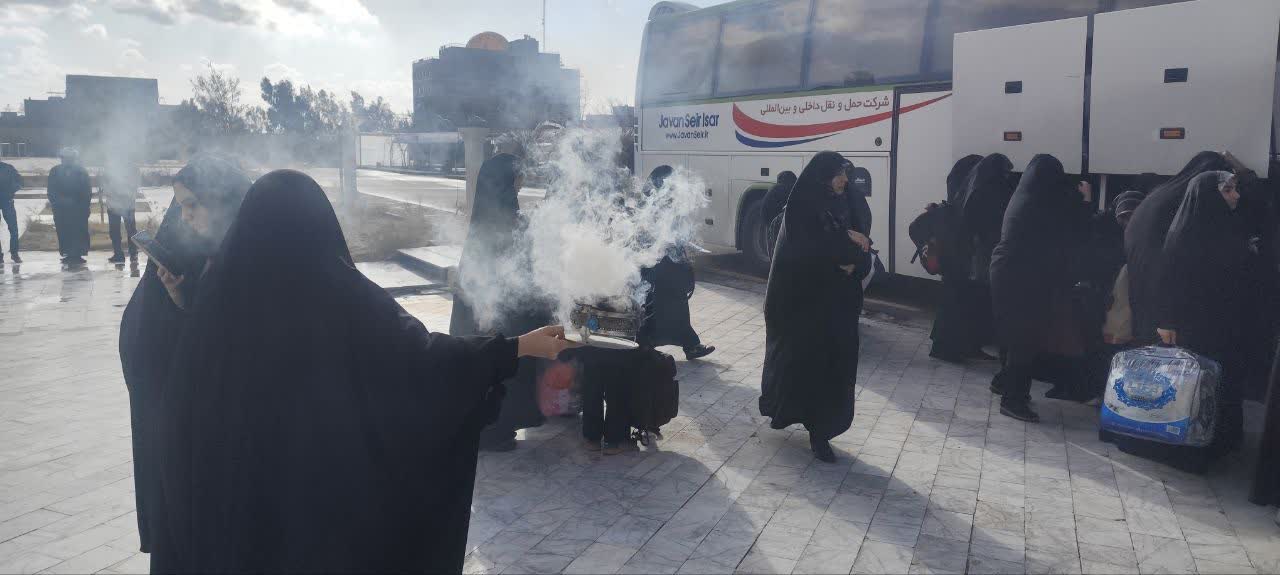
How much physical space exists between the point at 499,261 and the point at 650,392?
4.01 ft

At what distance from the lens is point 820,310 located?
16.9 feet

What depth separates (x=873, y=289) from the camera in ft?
36.3

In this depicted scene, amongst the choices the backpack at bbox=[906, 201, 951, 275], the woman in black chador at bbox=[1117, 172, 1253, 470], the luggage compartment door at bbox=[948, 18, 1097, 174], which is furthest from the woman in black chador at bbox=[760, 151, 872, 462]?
the luggage compartment door at bbox=[948, 18, 1097, 174]

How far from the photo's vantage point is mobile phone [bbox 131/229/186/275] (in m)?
3.28

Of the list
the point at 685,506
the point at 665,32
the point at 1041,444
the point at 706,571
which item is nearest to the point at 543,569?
the point at 706,571

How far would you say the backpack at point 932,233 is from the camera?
297 inches

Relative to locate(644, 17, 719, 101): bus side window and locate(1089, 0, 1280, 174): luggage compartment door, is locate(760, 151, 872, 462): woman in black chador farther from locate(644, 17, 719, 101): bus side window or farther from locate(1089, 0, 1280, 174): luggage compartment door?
locate(644, 17, 719, 101): bus side window

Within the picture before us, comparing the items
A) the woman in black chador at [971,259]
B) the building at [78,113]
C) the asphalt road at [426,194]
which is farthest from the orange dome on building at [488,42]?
the woman in black chador at [971,259]

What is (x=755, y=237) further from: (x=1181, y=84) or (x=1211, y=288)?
(x=1211, y=288)

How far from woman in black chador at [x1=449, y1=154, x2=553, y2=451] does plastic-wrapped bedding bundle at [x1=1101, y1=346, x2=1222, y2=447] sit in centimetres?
335

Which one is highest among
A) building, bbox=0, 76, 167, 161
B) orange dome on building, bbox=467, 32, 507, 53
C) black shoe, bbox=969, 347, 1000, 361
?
orange dome on building, bbox=467, 32, 507, 53

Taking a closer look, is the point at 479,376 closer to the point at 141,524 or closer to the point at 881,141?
the point at 141,524

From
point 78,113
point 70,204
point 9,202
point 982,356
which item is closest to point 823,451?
point 982,356

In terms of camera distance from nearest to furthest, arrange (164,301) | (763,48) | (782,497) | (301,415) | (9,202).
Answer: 1. (301,415)
2. (164,301)
3. (782,497)
4. (763,48)
5. (9,202)
